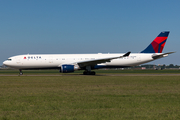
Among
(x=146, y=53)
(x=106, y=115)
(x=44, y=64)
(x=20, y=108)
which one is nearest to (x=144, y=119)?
(x=106, y=115)

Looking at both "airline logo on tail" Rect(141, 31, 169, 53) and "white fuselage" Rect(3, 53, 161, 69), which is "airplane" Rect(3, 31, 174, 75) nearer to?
"white fuselage" Rect(3, 53, 161, 69)

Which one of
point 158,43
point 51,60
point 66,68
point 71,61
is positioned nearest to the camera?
point 66,68

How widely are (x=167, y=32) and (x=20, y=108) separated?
33.2 m

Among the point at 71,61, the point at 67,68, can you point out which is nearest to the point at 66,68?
the point at 67,68

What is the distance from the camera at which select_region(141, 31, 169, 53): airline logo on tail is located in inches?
1411

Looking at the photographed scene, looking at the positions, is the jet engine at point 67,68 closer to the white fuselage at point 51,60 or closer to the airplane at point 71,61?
the airplane at point 71,61

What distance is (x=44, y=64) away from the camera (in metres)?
33.1

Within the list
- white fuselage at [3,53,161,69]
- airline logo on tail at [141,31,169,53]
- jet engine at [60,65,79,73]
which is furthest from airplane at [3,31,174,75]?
airline logo on tail at [141,31,169,53]

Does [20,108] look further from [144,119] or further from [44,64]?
[44,64]

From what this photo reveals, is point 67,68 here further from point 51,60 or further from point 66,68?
point 51,60

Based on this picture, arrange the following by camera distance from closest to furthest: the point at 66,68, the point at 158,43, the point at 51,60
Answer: the point at 66,68
the point at 51,60
the point at 158,43

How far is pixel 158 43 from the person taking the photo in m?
35.8

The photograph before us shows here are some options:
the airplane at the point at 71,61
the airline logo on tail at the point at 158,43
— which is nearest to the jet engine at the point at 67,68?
the airplane at the point at 71,61

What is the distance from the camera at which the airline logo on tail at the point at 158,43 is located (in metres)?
35.8
